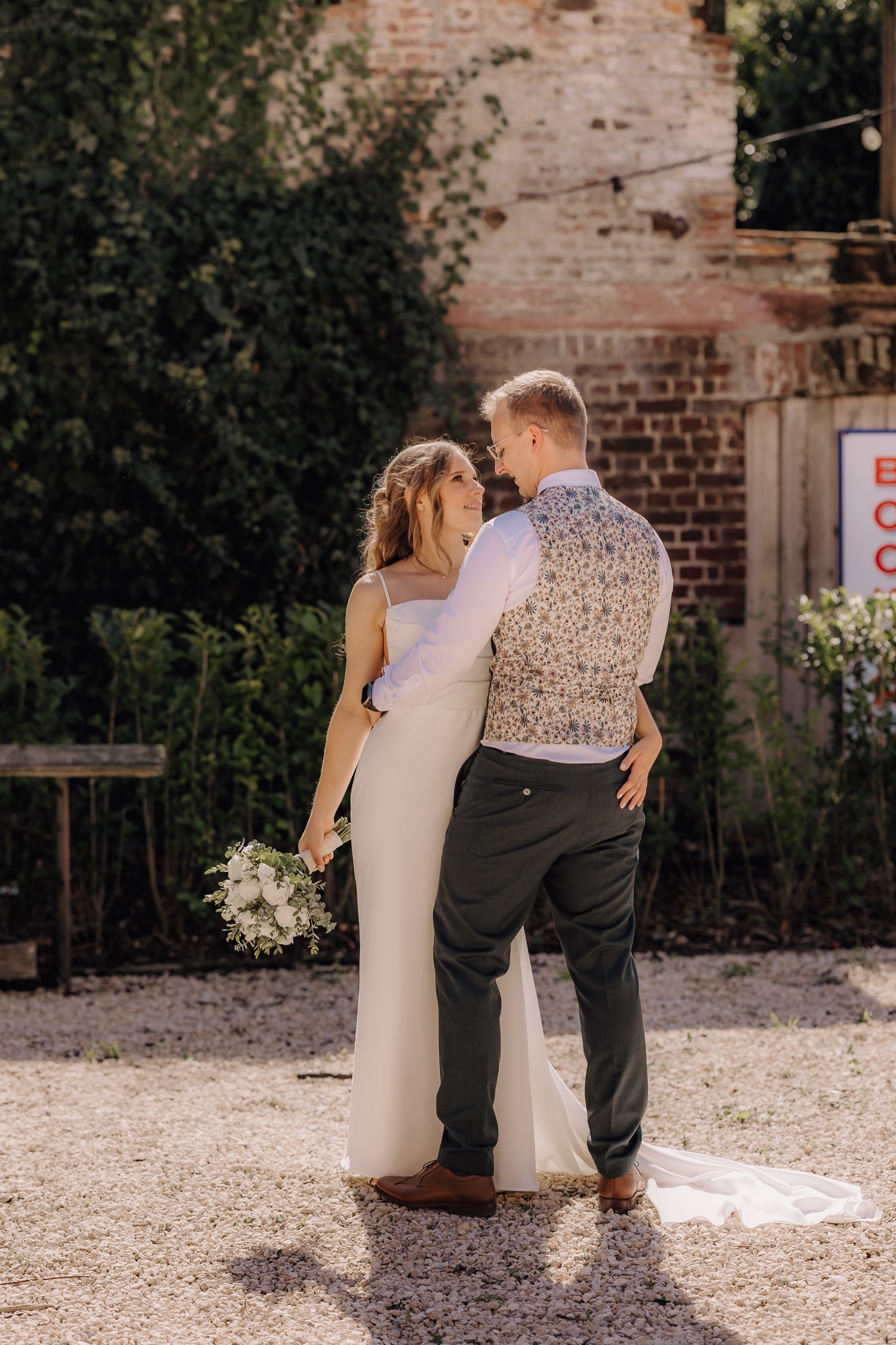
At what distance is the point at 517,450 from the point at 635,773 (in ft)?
2.48

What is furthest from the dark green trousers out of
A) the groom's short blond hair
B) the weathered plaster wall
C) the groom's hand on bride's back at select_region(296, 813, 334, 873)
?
the weathered plaster wall

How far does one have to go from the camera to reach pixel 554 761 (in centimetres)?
275

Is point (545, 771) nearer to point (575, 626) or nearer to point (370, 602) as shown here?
point (575, 626)

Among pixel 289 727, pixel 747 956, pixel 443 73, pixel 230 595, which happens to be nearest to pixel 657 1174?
pixel 747 956

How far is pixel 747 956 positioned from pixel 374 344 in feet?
12.2

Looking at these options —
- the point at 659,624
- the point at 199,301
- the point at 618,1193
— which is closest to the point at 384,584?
the point at 659,624

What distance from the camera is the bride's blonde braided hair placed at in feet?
9.98

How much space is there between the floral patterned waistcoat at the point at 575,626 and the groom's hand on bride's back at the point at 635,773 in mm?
50

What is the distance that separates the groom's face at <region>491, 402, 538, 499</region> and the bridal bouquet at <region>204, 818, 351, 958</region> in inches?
38.4

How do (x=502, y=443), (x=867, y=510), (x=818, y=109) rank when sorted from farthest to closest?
1. (x=818, y=109)
2. (x=867, y=510)
3. (x=502, y=443)

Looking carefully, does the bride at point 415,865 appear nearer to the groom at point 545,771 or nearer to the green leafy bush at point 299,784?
the groom at point 545,771

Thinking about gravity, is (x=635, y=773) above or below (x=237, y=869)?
above

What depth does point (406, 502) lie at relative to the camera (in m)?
3.09

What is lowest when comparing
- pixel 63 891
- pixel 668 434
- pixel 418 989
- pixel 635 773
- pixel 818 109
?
pixel 63 891
